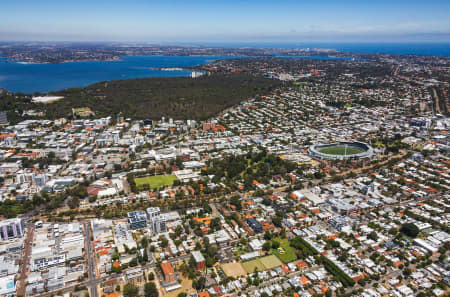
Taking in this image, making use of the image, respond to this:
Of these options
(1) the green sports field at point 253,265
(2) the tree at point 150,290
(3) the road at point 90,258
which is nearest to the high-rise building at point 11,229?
(3) the road at point 90,258

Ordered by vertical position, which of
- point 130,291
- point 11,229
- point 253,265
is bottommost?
point 253,265

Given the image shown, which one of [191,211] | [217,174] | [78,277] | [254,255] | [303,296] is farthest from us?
[217,174]

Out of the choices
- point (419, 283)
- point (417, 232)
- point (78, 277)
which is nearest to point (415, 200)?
point (417, 232)

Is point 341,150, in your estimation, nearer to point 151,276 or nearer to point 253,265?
point 253,265

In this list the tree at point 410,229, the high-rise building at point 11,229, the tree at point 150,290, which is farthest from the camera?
the tree at point 410,229

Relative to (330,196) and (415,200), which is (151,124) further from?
(415,200)

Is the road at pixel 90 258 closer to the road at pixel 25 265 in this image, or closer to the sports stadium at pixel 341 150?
the road at pixel 25 265

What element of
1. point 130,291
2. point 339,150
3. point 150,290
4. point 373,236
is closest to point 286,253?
point 373,236
